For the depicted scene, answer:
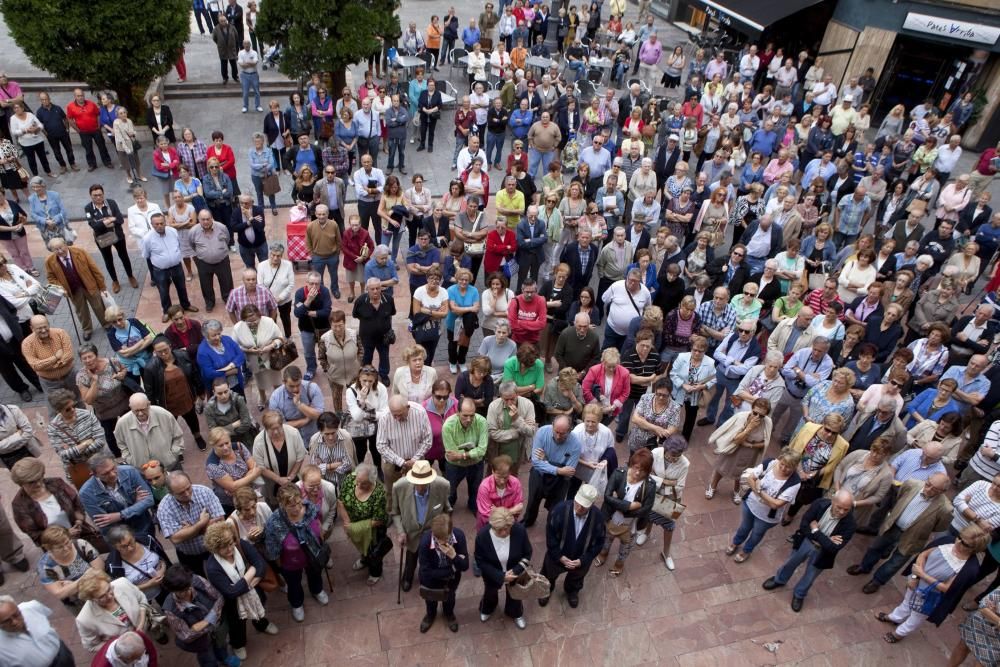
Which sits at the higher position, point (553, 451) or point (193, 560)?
point (553, 451)

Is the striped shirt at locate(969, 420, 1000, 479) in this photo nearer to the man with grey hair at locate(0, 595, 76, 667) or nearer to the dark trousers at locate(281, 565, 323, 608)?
the dark trousers at locate(281, 565, 323, 608)

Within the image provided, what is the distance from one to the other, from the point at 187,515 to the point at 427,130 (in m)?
11.5

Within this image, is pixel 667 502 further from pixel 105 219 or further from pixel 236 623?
pixel 105 219

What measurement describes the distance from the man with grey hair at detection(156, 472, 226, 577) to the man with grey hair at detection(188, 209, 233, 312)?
4.21 metres

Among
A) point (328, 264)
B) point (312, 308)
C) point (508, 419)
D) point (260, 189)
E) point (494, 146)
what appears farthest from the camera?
point (494, 146)

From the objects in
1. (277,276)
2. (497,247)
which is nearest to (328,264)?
(277,276)

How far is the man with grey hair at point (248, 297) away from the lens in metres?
7.89

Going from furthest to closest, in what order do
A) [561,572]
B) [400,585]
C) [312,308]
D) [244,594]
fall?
[312,308] < [400,585] < [561,572] < [244,594]

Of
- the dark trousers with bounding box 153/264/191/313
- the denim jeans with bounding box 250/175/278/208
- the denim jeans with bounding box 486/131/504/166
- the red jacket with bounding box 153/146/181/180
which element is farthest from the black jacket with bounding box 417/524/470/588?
the denim jeans with bounding box 486/131/504/166

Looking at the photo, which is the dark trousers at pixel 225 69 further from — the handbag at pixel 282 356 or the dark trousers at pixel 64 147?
the handbag at pixel 282 356

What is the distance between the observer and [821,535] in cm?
609

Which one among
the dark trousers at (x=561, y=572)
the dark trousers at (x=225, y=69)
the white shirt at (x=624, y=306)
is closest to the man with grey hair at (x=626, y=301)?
the white shirt at (x=624, y=306)

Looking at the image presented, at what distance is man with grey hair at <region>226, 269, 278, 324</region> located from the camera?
7887mm

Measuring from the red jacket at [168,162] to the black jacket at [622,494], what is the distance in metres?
9.00
